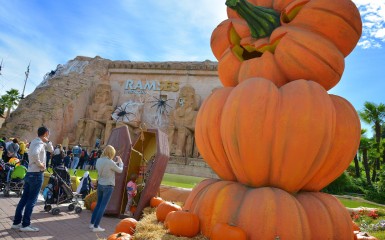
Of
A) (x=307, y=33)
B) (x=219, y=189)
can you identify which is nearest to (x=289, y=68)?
(x=307, y=33)

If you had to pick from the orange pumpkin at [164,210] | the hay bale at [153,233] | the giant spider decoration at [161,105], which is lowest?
the hay bale at [153,233]

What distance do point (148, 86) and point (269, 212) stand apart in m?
24.8

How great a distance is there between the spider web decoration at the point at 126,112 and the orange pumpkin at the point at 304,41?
2223 centimetres

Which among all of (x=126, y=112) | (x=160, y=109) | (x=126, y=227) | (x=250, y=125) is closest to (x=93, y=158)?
(x=126, y=112)

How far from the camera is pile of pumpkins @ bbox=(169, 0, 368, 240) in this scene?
255cm

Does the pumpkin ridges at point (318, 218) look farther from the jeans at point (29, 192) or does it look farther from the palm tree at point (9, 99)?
the palm tree at point (9, 99)

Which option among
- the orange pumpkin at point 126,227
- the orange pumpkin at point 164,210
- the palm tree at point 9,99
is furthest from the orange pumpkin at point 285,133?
the palm tree at point 9,99

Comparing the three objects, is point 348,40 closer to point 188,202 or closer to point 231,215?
point 231,215

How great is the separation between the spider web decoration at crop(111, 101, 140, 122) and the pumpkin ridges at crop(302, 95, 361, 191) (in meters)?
22.6

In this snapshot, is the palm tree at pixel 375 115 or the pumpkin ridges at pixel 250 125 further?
the palm tree at pixel 375 115

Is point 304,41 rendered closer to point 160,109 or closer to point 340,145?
point 340,145

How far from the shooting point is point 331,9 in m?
2.99

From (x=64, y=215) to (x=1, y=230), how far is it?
1835mm

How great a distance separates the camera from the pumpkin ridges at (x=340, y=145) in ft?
9.21
